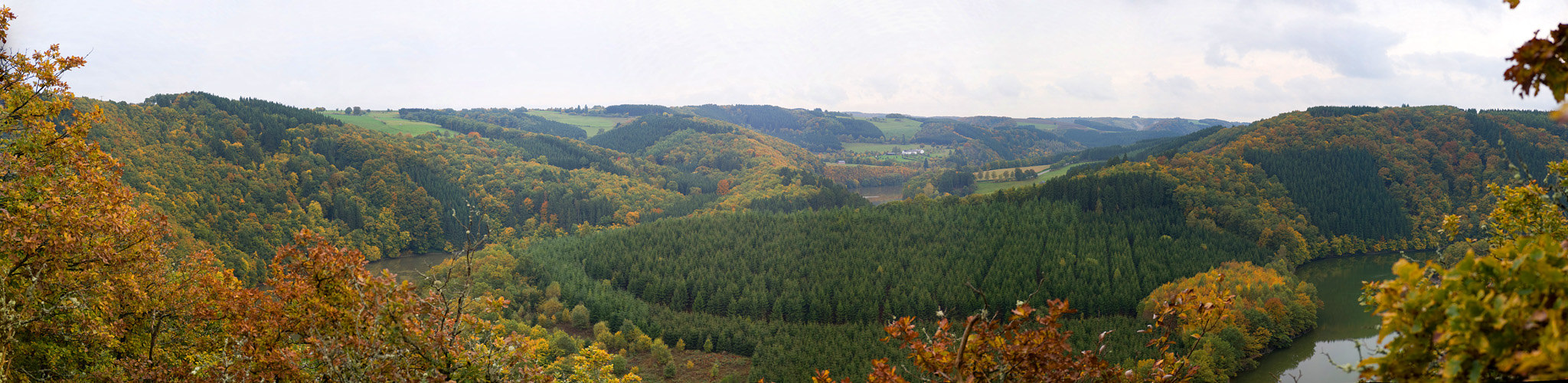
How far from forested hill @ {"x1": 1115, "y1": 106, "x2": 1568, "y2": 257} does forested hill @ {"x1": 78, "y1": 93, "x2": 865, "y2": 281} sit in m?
65.3

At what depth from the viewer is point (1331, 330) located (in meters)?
66.1

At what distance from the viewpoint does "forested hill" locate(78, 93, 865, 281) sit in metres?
98.0

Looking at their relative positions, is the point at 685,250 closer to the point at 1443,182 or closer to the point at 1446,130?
the point at 1443,182

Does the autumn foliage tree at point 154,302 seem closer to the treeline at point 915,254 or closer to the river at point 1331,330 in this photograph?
the river at point 1331,330

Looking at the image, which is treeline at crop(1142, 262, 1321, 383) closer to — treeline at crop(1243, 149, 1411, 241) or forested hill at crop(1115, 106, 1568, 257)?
forested hill at crop(1115, 106, 1568, 257)

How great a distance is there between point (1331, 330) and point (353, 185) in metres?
149

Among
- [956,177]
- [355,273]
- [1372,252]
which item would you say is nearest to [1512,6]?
[355,273]

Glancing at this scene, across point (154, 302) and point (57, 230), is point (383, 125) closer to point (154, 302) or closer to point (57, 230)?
point (154, 302)

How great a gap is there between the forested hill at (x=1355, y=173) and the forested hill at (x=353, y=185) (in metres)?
65.3

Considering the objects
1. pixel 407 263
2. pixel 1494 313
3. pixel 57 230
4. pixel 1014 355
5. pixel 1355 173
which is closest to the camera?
pixel 1494 313

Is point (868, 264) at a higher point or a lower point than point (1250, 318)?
lower

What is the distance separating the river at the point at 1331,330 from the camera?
51656 millimetres

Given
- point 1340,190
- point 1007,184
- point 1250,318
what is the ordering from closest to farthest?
point 1250,318 → point 1340,190 → point 1007,184

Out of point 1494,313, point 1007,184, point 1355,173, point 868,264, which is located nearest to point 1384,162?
point 1355,173
